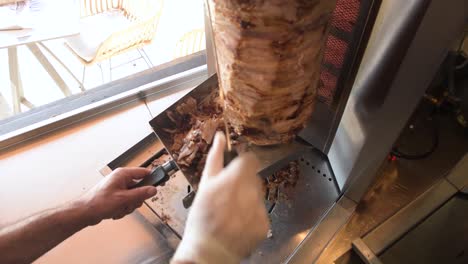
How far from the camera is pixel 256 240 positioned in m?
0.56

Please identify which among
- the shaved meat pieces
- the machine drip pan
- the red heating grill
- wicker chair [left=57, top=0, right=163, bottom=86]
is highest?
the red heating grill

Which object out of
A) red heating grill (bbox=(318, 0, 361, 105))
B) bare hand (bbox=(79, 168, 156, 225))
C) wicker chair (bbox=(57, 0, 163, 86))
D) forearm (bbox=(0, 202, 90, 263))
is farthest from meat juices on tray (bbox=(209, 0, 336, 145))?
wicker chair (bbox=(57, 0, 163, 86))

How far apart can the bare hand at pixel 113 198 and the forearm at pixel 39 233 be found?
2 centimetres

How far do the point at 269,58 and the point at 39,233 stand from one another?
0.67 m

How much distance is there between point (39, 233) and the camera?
776 mm

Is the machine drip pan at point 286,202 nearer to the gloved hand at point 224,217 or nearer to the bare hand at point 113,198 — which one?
the bare hand at point 113,198

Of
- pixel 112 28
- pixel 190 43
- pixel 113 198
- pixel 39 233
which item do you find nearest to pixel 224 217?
pixel 113 198

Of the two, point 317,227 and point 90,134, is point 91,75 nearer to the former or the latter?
point 90,134

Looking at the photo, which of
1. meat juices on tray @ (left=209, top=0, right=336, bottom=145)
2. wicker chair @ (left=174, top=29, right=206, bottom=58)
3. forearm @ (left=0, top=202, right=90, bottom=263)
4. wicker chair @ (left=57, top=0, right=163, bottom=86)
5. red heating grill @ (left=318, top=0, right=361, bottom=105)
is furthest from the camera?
wicker chair @ (left=57, top=0, right=163, bottom=86)

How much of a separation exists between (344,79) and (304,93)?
0.51 ft

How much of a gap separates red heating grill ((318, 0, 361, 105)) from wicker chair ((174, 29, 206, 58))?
58.4 inches

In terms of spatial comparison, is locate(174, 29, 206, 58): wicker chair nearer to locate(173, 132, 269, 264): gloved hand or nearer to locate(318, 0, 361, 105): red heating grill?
locate(318, 0, 361, 105): red heating grill

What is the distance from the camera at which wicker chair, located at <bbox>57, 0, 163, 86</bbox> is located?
2.23 meters

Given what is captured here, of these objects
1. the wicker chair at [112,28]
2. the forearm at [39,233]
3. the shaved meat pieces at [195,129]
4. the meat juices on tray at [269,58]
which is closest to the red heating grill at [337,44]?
the meat juices on tray at [269,58]
